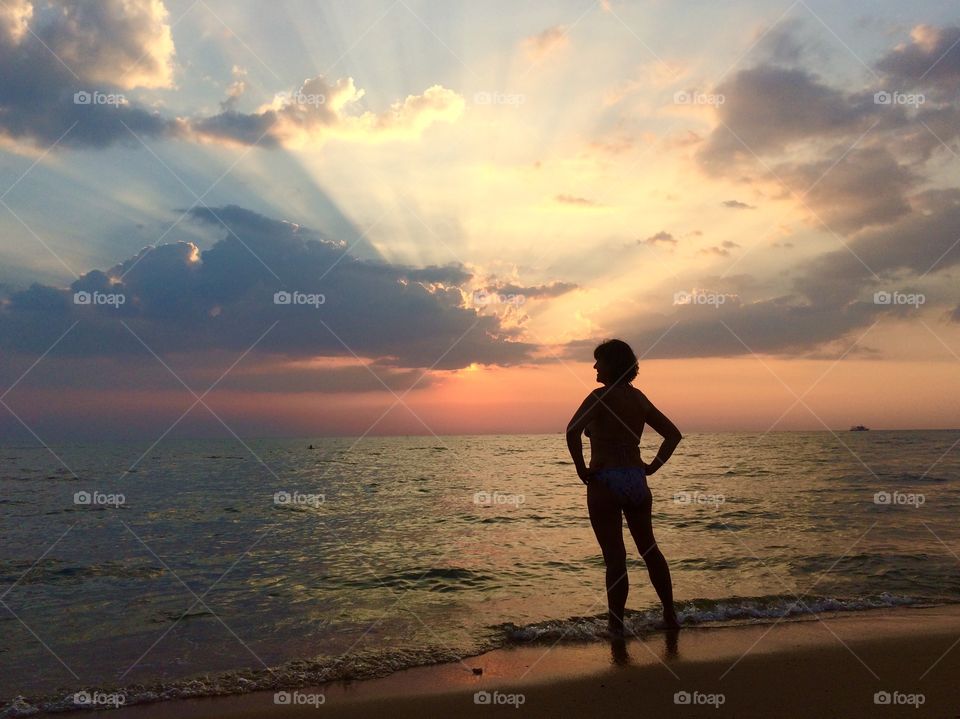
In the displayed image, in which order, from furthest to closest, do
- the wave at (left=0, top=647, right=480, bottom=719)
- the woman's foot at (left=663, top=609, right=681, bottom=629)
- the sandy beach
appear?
the woman's foot at (left=663, top=609, right=681, bottom=629), the wave at (left=0, top=647, right=480, bottom=719), the sandy beach

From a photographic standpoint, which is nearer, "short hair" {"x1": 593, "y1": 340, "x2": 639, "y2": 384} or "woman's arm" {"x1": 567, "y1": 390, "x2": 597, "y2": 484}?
"woman's arm" {"x1": 567, "y1": 390, "x2": 597, "y2": 484}

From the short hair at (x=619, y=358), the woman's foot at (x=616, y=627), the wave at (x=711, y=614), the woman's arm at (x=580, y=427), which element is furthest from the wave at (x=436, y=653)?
the short hair at (x=619, y=358)

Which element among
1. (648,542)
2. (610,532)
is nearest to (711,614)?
(648,542)

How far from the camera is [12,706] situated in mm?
5094

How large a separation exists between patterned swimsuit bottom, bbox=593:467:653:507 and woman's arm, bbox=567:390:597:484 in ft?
0.63

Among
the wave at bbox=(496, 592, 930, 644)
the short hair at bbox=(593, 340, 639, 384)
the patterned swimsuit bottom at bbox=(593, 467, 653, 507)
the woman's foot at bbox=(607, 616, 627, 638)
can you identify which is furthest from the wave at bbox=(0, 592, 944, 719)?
the short hair at bbox=(593, 340, 639, 384)

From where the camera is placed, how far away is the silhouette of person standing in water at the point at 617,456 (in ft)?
19.3

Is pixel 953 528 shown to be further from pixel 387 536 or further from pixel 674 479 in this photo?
pixel 674 479

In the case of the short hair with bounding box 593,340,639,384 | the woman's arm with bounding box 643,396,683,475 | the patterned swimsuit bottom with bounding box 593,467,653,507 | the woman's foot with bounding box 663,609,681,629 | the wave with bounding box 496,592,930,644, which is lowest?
the wave with bounding box 496,592,930,644

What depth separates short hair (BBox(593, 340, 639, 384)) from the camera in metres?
6.00

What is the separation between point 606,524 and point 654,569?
70 cm

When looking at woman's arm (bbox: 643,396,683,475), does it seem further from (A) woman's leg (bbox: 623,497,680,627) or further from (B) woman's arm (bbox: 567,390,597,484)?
(B) woman's arm (bbox: 567,390,597,484)

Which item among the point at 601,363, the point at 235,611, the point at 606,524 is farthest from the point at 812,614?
the point at 235,611

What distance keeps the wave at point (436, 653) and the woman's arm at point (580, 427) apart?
185cm
